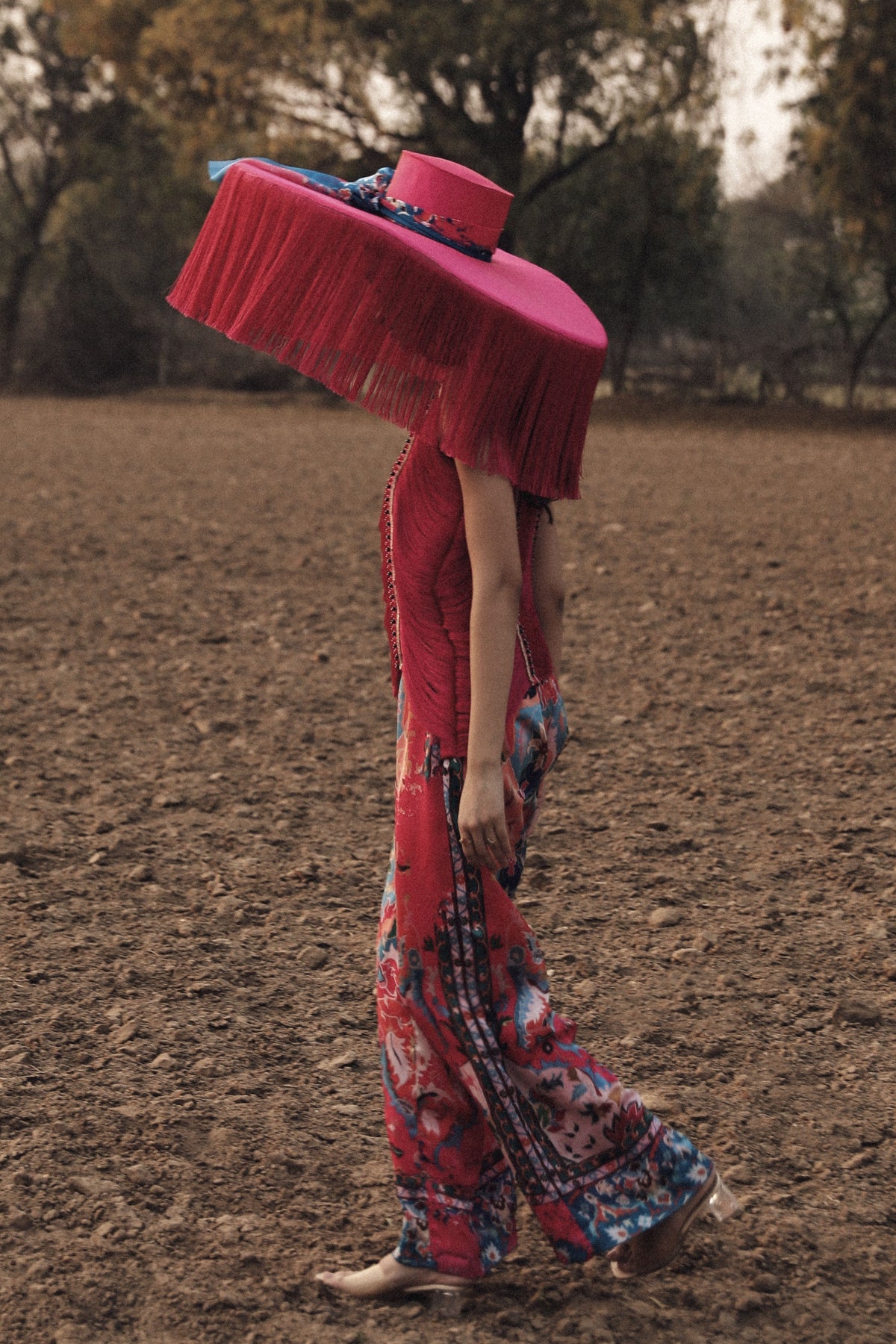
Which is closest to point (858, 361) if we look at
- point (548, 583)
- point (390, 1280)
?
point (548, 583)

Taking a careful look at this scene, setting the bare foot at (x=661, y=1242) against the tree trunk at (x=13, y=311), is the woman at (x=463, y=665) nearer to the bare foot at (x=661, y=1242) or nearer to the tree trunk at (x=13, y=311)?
the bare foot at (x=661, y=1242)

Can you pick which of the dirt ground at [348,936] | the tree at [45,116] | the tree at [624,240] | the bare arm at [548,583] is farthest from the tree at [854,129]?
the tree at [45,116]

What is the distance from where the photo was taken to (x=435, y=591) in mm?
2135

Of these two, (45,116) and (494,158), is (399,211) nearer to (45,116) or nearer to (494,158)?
(494,158)

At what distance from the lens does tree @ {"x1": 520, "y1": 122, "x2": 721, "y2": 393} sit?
26734mm

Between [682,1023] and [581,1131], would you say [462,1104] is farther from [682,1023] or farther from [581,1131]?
[682,1023]

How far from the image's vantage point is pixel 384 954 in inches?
86.9

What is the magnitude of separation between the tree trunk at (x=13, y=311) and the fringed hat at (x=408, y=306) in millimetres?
29864

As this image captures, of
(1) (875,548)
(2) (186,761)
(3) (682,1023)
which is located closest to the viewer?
(3) (682,1023)

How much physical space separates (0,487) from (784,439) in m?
10.6

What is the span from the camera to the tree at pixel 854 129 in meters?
13.7

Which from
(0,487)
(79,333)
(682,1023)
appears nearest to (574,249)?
(79,333)

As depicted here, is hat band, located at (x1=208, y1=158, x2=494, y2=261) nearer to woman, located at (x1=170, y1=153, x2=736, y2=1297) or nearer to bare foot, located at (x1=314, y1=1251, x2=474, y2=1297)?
woman, located at (x1=170, y1=153, x2=736, y2=1297)

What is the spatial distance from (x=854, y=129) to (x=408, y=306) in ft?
61.9
